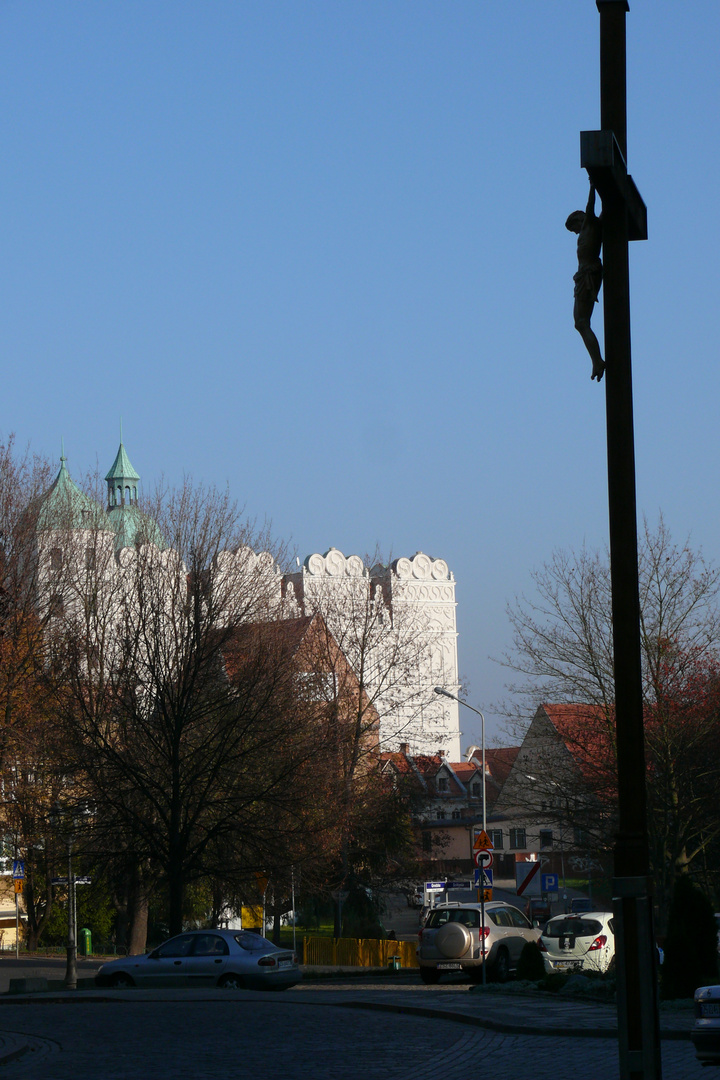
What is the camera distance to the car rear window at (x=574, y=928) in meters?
27.6

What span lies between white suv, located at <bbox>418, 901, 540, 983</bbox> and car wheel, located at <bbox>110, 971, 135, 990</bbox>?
5.86 meters

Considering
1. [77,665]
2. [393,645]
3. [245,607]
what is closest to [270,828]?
[245,607]

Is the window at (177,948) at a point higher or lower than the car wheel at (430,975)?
higher

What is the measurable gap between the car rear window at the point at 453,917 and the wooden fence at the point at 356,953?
888 centimetres

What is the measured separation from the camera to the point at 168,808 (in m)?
31.9

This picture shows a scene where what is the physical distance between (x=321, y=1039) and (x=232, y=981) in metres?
10.4

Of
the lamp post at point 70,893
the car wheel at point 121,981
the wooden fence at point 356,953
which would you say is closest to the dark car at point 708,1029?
the car wheel at point 121,981

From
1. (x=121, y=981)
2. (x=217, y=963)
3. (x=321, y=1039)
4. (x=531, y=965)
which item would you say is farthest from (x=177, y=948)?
(x=321, y=1039)

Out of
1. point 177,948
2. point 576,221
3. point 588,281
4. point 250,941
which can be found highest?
point 576,221

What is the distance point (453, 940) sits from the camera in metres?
26.5

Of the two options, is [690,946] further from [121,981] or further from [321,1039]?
[121,981]

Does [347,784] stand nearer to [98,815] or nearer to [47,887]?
[47,887]

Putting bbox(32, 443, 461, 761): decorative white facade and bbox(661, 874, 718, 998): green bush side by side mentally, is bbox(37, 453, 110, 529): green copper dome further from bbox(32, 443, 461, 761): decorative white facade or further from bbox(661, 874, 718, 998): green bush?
bbox(661, 874, 718, 998): green bush

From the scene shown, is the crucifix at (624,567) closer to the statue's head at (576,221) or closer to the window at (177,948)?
the statue's head at (576,221)
